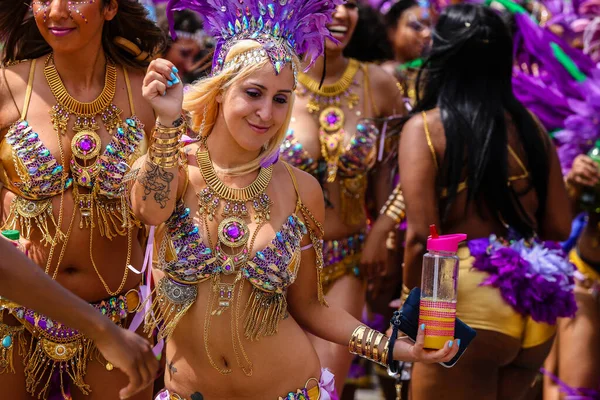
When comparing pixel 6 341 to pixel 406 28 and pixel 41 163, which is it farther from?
pixel 406 28

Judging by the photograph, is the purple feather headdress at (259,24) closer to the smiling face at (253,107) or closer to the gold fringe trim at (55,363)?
the smiling face at (253,107)

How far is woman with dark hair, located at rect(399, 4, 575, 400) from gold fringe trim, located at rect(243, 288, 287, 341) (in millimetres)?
1229

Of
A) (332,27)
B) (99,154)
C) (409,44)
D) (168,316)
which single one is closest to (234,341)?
(168,316)

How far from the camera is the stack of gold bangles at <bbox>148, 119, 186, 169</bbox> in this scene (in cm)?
340

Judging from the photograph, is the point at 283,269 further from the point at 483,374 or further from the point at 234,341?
the point at 483,374

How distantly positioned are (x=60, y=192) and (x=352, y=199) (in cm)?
216

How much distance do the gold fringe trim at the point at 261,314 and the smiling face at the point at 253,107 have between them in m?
0.53

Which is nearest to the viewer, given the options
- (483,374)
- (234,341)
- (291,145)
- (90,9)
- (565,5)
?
(234,341)

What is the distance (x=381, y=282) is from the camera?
22.4 ft

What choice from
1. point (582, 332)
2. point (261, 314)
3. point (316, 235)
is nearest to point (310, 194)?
point (316, 235)

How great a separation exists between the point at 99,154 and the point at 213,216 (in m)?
0.81

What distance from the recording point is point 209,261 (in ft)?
11.8

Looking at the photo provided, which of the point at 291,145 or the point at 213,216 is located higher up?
the point at 213,216

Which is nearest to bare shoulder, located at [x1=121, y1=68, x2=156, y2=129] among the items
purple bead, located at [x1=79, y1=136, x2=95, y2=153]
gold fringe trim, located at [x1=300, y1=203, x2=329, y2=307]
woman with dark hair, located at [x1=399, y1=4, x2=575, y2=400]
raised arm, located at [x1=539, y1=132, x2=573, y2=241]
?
purple bead, located at [x1=79, y1=136, x2=95, y2=153]
